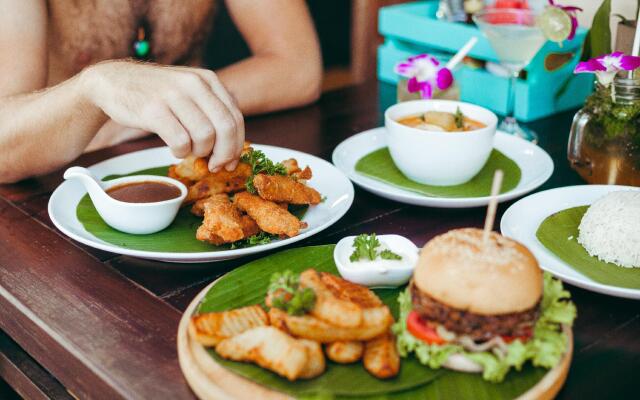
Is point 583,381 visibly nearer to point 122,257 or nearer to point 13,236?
point 122,257

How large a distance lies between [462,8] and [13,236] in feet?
6.37

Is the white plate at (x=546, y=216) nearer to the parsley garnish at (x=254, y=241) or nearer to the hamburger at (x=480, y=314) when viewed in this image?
the hamburger at (x=480, y=314)

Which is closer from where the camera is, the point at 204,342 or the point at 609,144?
the point at 204,342

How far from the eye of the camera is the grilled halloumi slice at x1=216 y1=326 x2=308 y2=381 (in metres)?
0.96

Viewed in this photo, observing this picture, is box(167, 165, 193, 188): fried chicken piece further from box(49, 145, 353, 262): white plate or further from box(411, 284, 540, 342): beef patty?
box(411, 284, 540, 342): beef patty

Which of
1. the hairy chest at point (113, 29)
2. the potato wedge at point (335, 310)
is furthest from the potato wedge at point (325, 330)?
the hairy chest at point (113, 29)

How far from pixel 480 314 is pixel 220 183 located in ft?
2.60

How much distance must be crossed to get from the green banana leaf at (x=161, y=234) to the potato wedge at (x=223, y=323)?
33 centimetres

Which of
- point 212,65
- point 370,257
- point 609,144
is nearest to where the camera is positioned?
point 370,257

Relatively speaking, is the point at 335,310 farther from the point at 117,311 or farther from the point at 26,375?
the point at 26,375

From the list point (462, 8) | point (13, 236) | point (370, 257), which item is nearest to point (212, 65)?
point (462, 8)

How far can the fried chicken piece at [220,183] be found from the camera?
1.58 m

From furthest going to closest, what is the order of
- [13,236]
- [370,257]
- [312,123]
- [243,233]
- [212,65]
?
[212,65] < [312,123] < [13,236] < [243,233] < [370,257]

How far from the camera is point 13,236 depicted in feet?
4.96
